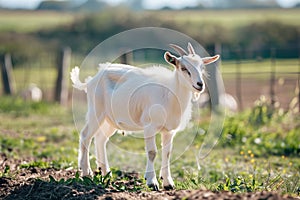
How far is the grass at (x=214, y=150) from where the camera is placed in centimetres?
805

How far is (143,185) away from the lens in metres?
7.90

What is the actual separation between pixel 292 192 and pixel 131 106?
94.9 inches

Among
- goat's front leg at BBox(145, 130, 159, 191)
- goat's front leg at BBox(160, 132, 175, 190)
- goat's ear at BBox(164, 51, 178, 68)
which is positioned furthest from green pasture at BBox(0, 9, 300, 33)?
goat's front leg at BBox(145, 130, 159, 191)

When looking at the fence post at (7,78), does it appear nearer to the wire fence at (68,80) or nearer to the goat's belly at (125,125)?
the wire fence at (68,80)

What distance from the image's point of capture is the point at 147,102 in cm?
795

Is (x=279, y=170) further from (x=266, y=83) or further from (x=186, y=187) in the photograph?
(x=266, y=83)

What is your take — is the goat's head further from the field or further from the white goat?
the field

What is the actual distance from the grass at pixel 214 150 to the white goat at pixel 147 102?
1.82ft

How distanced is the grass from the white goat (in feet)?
1.82

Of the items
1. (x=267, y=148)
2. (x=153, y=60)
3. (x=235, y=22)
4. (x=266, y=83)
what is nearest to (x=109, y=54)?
(x=153, y=60)

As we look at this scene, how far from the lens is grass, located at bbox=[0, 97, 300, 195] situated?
805 cm

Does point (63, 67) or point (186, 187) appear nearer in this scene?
point (186, 187)

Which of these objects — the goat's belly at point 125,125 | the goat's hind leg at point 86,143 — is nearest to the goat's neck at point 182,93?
the goat's belly at point 125,125

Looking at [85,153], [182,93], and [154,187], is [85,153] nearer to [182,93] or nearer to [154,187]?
[154,187]
